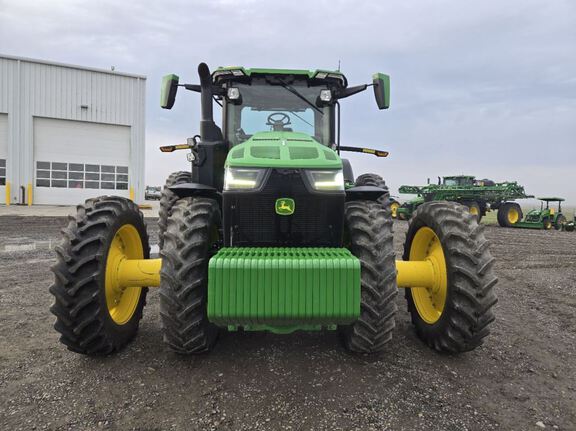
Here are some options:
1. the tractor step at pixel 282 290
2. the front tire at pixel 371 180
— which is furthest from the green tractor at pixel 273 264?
the front tire at pixel 371 180

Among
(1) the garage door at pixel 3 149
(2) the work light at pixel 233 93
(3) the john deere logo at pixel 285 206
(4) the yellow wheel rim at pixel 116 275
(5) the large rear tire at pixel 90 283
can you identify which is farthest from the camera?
(1) the garage door at pixel 3 149

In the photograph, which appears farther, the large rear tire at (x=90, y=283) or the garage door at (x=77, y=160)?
the garage door at (x=77, y=160)

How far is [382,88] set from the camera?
421cm

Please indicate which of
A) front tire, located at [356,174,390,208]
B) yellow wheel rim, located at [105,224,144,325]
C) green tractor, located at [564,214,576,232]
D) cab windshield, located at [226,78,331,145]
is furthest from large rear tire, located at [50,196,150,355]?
green tractor, located at [564,214,576,232]

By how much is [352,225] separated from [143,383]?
1938 millimetres

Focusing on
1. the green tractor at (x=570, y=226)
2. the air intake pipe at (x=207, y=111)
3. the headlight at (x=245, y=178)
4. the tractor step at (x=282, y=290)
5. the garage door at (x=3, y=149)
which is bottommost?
the green tractor at (x=570, y=226)

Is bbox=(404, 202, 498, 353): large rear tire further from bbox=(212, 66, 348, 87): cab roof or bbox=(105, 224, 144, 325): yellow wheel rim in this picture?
bbox=(105, 224, 144, 325): yellow wheel rim

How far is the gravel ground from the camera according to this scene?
2.40m

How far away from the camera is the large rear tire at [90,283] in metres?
2.92

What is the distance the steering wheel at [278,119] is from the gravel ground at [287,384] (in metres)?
2.24

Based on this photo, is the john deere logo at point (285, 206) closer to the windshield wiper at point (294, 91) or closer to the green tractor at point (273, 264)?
the green tractor at point (273, 264)

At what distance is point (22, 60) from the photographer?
68.7ft

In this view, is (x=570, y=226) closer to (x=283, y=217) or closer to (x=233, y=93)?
(x=233, y=93)

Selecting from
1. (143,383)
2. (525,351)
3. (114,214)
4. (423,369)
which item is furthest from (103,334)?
(525,351)
